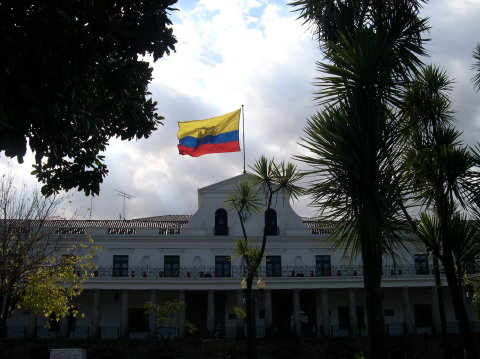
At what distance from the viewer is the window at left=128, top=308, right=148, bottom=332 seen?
3725 centimetres

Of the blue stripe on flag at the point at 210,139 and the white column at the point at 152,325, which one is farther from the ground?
the blue stripe on flag at the point at 210,139

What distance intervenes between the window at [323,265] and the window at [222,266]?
6.23 metres

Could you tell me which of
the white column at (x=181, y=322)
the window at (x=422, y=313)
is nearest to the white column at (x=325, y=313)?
the window at (x=422, y=313)

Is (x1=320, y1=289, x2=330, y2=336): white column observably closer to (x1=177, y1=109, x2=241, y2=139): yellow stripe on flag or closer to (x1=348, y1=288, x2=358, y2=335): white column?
(x1=348, y1=288, x2=358, y2=335): white column

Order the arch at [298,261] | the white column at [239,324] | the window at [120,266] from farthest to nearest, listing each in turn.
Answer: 1. the arch at [298,261]
2. the window at [120,266]
3. the white column at [239,324]

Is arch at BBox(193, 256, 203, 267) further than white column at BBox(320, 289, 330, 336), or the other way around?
arch at BBox(193, 256, 203, 267)

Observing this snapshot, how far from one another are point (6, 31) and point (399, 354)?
34.1 m

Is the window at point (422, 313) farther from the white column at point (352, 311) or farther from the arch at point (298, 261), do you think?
the arch at point (298, 261)

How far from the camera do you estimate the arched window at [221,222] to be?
38.9m

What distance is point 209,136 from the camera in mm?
26938

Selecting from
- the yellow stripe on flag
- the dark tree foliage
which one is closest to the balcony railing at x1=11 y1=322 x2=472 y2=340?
the yellow stripe on flag

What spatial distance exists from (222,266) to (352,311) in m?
9.31

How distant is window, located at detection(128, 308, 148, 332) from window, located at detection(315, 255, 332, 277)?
40.9ft

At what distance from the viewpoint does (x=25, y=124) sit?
6.75 meters
